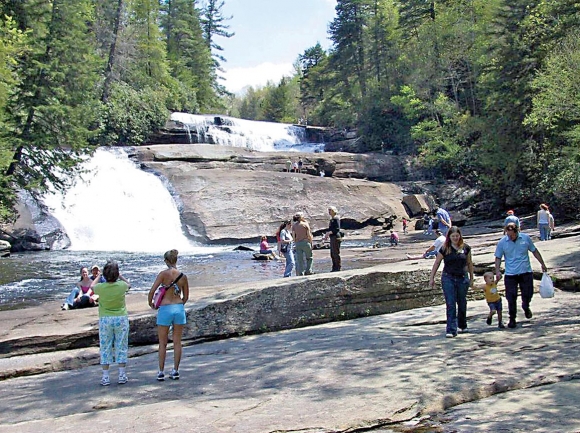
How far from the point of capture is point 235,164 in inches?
1314

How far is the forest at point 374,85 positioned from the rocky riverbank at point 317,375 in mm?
13192

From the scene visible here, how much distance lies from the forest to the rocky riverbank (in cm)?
1319

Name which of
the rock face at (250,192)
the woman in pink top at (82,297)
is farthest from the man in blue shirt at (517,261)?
the rock face at (250,192)

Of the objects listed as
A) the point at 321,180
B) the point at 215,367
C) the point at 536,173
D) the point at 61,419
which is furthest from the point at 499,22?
the point at 61,419

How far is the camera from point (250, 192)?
30.0 meters

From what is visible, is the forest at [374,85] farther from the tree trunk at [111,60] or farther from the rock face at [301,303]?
the rock face at [301,303]

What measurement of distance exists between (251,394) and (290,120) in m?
81.5

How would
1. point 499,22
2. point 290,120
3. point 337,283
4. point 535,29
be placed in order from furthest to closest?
point 290,120, point 499,22, point 535,29, point 337,283

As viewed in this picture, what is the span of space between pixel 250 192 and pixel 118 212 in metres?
6.73

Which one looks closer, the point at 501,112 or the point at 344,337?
the point at 344,337

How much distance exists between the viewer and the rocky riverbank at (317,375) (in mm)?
4703

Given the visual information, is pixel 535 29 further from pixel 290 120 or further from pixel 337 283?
pixel 290 120

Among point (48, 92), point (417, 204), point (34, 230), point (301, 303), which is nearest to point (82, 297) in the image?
point (301, 303)

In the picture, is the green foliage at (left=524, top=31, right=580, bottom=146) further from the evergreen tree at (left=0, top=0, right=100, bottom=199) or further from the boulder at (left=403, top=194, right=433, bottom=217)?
the evergreen tree at (left=0, top=0, right=100, bottom=199)
